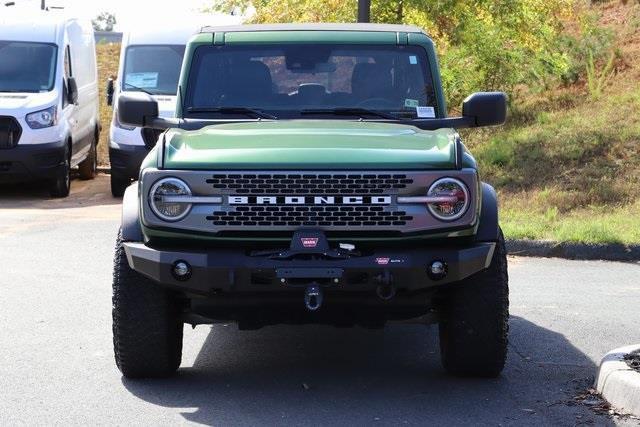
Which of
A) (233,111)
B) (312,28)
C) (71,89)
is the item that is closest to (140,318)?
(233,111)

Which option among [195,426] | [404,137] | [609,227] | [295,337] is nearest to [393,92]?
[404,137]

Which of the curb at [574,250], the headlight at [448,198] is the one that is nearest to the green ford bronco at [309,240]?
the headlight at [448,198]

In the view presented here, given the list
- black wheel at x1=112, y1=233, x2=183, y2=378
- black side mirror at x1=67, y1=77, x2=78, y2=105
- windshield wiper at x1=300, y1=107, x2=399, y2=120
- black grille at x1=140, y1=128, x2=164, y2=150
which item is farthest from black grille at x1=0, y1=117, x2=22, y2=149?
black wheel at x1=112, y1=233, x2=183, y2=378

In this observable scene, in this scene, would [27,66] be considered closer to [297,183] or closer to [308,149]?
[308,149]

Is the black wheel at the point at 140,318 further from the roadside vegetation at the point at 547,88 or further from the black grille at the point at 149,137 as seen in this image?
the black grille at the point at 149,137

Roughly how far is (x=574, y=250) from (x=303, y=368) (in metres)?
5.77

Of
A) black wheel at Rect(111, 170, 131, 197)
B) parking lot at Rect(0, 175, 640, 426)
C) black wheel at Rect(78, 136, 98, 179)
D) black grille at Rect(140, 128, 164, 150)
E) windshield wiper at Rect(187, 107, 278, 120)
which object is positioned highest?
windshield wiper at Rect(187, 107, 278, 120)

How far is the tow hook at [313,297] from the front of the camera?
22.2 ft

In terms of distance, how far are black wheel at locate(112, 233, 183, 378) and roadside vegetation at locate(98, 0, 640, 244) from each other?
7090 mm

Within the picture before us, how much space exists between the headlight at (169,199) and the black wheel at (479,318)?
148cm

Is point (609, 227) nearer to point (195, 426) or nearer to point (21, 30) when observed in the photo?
point (195, 426)

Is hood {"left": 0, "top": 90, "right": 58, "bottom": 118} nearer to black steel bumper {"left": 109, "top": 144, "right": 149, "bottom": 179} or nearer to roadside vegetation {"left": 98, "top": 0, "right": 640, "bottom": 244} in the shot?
black steel bumper {"left": 109, "top": 144, "right": 149, "bottom": 179}

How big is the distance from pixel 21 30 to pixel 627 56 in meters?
10.3

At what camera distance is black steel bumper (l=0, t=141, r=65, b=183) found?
61.5 ft
